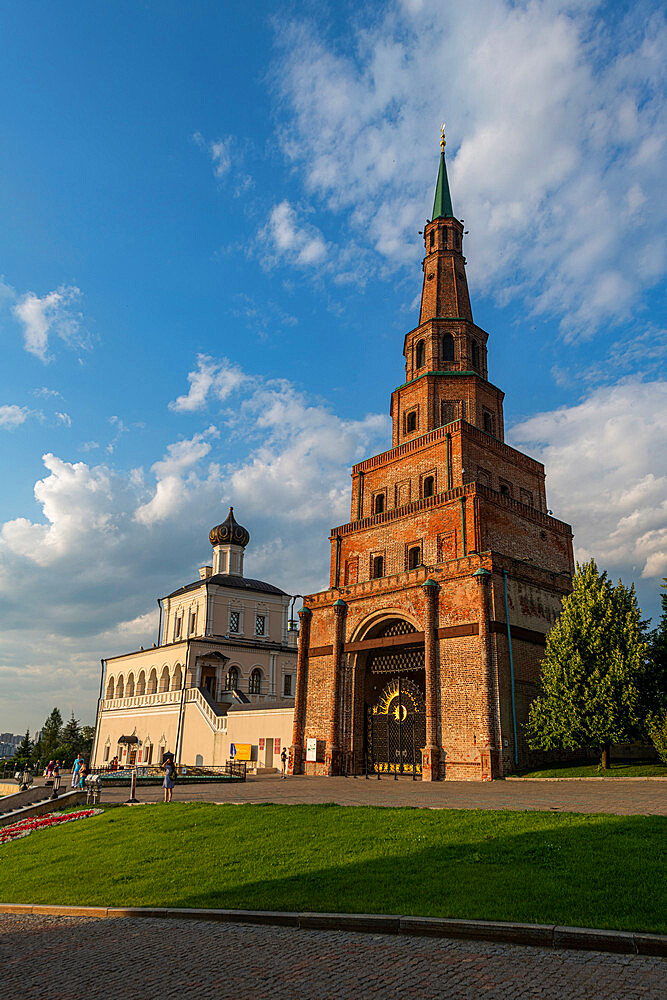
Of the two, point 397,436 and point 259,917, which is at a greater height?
point 397,436

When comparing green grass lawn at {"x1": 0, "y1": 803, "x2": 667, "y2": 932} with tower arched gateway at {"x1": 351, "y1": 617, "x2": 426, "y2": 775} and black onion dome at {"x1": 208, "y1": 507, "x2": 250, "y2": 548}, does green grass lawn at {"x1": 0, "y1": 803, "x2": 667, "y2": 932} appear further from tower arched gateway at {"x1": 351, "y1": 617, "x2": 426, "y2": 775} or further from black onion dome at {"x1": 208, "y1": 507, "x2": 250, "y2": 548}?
black onion dome at {"x1": 208, "y1": 507, "x2": 250, "y2": 548}

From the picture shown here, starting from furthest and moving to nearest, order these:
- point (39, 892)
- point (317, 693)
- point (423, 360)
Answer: point (423, 360), point (317, 693), point (39, 892)

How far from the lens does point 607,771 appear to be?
75.6 ft

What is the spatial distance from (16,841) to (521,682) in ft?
58.3

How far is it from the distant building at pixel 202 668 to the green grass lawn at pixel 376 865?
28672 mm

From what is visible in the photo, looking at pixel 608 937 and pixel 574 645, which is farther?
pixel 574 645

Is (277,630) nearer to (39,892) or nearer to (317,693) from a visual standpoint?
(317,693)

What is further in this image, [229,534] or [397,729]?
[229,534]

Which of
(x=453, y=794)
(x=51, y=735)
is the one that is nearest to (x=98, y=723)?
(x=51, y=735)

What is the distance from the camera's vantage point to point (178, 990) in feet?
21.1

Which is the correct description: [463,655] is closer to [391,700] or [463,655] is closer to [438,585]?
[438,585]

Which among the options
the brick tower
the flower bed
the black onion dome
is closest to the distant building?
the black onion dome

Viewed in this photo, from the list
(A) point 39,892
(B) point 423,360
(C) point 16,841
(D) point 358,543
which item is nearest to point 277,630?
(D) point 358,543

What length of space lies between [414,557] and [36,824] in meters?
18.8
